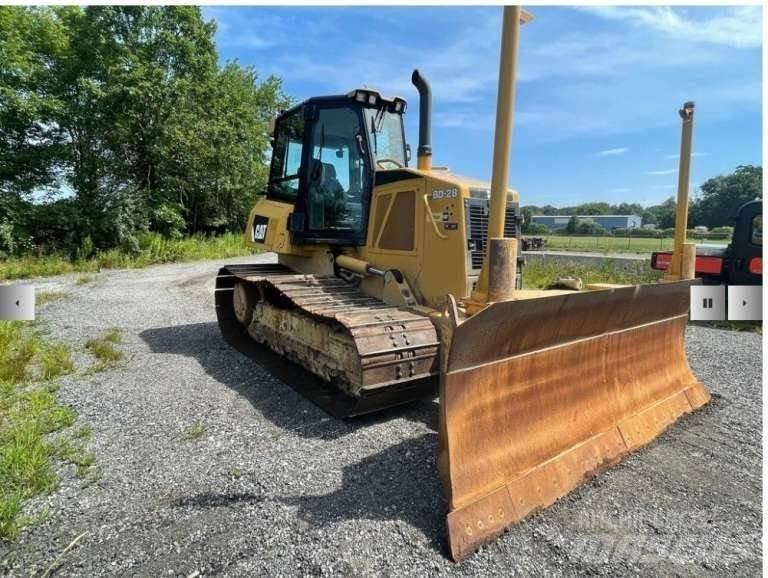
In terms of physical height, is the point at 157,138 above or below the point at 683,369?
above

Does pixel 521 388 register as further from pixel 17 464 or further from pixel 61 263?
pixel 61 263

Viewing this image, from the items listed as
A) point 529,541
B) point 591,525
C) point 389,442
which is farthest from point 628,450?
point 389,442

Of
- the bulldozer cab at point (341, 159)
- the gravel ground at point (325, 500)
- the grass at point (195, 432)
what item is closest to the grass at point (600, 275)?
the bulldozer cab at point (341, 159)

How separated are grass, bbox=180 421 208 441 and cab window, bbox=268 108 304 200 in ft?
9.80

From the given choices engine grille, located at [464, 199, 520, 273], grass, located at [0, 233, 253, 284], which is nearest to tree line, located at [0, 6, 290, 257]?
grass, located at [0, 233, 253, 284]

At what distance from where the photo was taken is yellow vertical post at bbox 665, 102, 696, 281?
3928 mm

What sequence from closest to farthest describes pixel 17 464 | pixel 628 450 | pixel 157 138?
pixel 17 464
pixel 628 450
pixel 157 138

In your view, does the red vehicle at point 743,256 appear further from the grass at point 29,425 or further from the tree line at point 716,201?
the tree line at point 716,201

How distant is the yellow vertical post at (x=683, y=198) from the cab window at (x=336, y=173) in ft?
9.17

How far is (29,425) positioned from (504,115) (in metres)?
3.82

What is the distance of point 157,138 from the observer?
58.7 feet

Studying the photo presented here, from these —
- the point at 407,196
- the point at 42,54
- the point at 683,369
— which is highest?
the point at 42,54

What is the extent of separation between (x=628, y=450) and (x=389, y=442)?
1.60m

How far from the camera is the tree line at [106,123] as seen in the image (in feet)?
52.6
